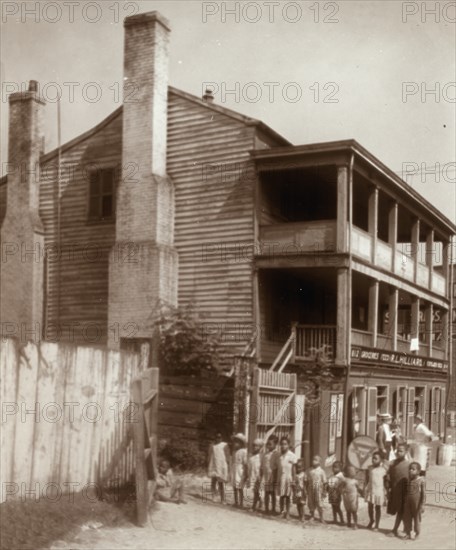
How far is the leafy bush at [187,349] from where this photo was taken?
16.9 meters

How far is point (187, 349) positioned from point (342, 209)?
537 cm

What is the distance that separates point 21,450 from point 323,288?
1728 cm

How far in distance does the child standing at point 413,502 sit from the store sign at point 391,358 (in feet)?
25.2

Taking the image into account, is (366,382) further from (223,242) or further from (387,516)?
(387,516)

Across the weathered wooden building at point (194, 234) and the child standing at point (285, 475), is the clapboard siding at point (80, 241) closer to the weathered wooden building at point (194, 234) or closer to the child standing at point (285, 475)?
the weathered wooden building at point (194, 234)

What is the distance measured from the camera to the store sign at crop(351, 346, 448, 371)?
19656mm

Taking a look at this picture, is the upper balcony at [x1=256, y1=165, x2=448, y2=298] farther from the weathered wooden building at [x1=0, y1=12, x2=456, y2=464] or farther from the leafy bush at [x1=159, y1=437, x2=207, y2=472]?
the leafy bush at [x1=159, y1=437, x2=207, y2=472]

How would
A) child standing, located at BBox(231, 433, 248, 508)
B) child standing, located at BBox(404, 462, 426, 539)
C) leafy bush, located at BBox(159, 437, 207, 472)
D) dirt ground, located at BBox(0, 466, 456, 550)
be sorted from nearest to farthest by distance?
dirt ground, located at BBox(0, 466, 456, 550), child standing, located at BBox(404, 462, 426, 539), child standing, located at BBox(231, 433, 248, 508), leafy bush, located at BBox(159, 437, 207, 472)

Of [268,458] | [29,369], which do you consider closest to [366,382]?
[268,458]

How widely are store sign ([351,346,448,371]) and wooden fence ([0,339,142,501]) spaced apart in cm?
917

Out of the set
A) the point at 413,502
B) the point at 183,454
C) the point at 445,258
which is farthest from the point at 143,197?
the point at 445,258

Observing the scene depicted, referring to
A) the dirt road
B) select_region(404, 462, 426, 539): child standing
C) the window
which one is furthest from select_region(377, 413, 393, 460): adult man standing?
the window

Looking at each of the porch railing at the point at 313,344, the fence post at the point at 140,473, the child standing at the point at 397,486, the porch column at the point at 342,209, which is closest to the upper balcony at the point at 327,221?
the porch column at the point at 342,209

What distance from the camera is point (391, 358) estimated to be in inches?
875
